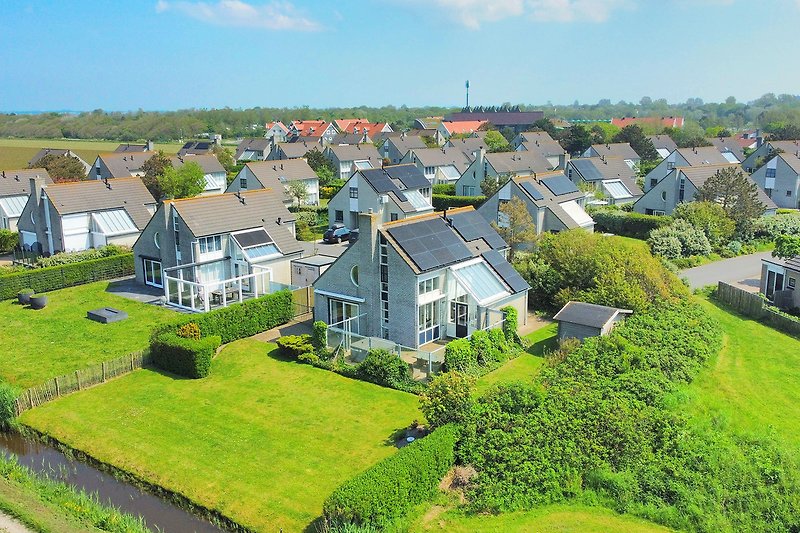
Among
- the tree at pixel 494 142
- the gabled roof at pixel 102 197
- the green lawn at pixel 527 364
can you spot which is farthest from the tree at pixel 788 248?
the tree at pixel 494 142

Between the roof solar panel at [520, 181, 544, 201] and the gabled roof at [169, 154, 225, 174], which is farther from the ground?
the gabled roof at [169, 154, 225, 174]

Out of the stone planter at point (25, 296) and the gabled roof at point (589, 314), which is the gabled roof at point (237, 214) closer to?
the stone planter at point (25, 296)

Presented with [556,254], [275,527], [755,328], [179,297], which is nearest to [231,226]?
[179,297]

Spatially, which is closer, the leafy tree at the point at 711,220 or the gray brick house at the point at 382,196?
the leafy tree at the point at 711,220

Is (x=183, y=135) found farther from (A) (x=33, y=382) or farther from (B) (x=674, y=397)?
(B) (x=674, y=397)

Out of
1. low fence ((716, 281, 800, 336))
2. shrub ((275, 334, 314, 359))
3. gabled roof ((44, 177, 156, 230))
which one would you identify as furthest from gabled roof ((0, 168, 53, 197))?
low fence ((716, 281, 800, 336))

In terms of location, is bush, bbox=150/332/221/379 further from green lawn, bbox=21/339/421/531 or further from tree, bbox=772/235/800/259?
tree, bbox=772/235/800/259
